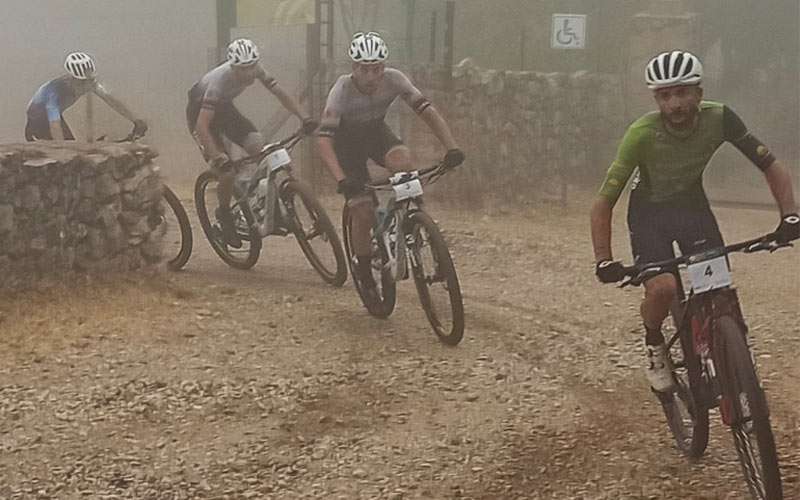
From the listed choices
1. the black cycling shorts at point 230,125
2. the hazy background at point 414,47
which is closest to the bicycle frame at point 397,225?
the black cycling shorts at point 230,125

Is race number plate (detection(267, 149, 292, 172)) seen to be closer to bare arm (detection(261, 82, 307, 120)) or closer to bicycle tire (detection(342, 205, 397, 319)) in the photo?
bare arm (detection(261, 82, 307, 120))

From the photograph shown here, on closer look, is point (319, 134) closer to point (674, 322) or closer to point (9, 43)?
point (674, 322)

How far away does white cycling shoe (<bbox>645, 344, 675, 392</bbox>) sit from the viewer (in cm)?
304

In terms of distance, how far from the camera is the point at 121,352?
4199 mm

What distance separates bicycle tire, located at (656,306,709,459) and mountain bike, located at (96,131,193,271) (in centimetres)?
276

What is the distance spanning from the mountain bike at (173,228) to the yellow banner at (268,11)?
153 cm

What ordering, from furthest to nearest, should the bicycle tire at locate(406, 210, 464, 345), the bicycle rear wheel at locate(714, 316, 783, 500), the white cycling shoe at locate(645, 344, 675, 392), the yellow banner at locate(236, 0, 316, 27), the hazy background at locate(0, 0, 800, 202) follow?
the yellow banner at locate(236, 0, 316, 27)
the hazy background at locate(0, 0, 800, 202)
the bicycle tire at locate(406, 210, 464, 345)
the white cycling shoe at locate(645, 344, 675, 392)
the bicycle rear wheel at locate(714, 316, 783, 500)

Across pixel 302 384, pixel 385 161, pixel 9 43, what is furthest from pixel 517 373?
pixel 9 43

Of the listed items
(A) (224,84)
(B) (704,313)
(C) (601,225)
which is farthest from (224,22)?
(B) (704,313)

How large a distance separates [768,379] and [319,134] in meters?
1.85

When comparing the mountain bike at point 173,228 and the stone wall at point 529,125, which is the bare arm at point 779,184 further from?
the stone wall at point 529,125

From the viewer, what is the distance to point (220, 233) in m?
5.54

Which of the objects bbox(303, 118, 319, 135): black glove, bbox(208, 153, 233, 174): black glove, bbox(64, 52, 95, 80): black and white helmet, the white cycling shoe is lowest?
the white cycling shoe

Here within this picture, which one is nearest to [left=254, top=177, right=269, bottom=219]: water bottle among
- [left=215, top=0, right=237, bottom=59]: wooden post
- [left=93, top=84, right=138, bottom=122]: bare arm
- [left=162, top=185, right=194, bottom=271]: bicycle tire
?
[left=162, top=185, right=194, bottom=271]: bicycle tire
